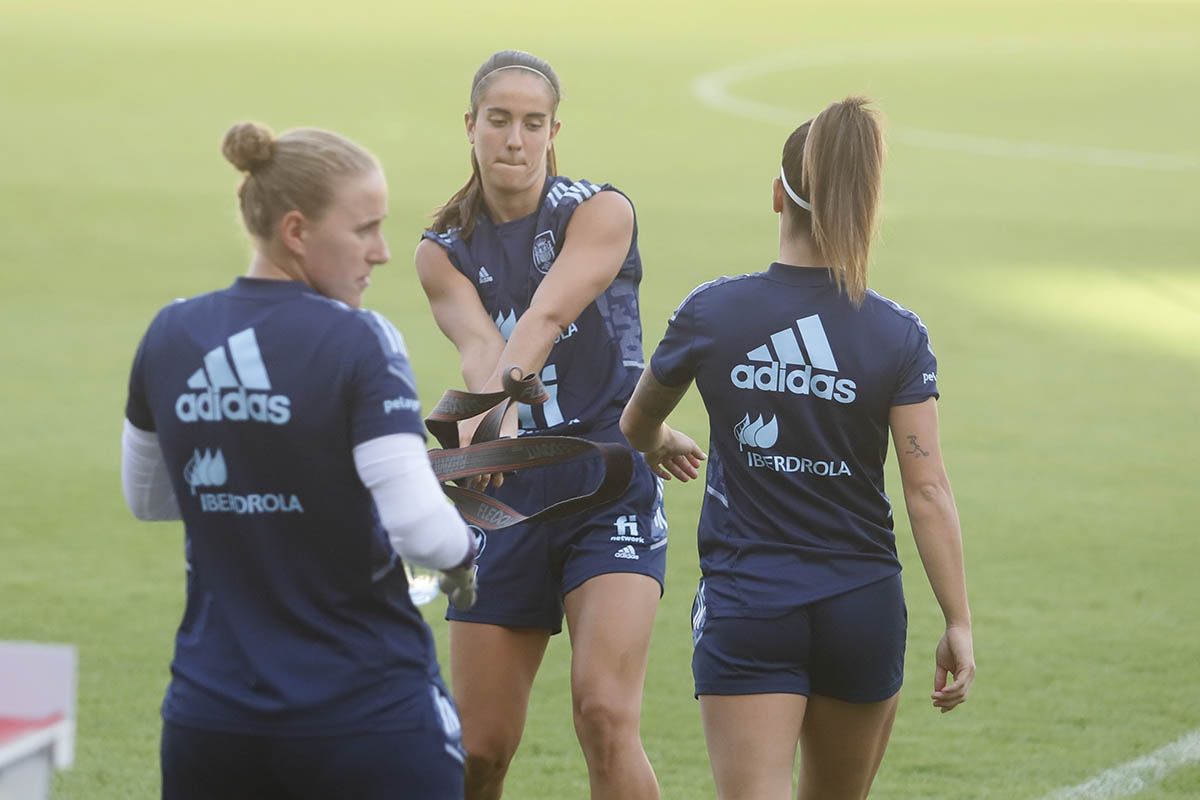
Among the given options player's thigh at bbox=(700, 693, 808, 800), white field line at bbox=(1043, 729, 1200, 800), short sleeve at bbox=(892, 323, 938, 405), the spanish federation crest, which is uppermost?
the spanish federation crest

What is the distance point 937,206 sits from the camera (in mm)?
19578

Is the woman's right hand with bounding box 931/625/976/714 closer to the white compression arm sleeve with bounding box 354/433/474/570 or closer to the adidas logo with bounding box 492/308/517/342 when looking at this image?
the white compression arm sleeve with bounding box 354/433/474/570

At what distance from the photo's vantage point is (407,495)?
2.95 metres

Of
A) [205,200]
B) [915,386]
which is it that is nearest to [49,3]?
[205,200]

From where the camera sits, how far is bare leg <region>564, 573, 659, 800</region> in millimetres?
4477

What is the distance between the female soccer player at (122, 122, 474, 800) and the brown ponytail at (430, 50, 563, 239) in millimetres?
1757

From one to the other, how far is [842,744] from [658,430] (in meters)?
0.85

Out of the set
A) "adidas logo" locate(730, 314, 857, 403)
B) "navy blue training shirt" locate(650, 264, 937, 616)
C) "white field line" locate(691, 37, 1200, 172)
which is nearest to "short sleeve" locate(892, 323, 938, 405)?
"navy blue training shirt" locate(650, 264, 937, 616)

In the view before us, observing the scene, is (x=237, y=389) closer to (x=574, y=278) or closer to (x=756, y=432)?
(x=756, y=432)

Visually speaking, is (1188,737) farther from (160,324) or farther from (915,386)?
(160,324)

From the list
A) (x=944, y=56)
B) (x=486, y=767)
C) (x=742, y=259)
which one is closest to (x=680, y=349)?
(x=486, y=767)

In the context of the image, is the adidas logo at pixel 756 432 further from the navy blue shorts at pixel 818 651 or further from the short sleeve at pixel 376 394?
the short sleeve at pixel 376 394

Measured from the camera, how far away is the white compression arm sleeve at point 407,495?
2.94 meters

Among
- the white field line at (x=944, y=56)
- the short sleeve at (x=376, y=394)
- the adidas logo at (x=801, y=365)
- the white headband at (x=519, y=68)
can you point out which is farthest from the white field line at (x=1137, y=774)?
the white field line at (x=944, y=56)
